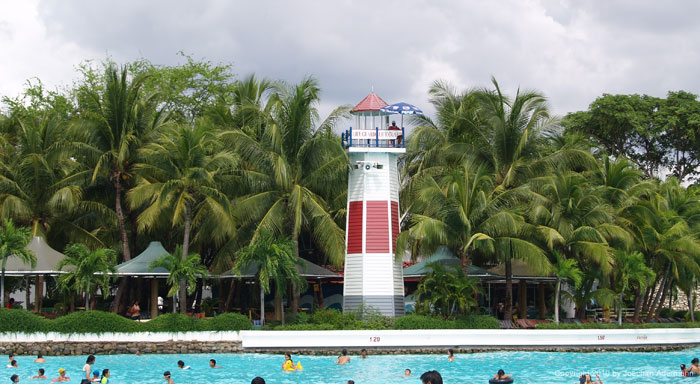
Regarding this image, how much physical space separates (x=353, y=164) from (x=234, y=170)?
18.3ft

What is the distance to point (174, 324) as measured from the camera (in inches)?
1265

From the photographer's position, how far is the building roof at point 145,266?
113 feet

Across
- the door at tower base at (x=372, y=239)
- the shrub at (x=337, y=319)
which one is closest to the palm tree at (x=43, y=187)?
the shrub at (x=337, y=319)

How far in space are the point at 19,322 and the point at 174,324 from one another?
232 inches

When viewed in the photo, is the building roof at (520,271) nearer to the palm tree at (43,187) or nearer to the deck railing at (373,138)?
the deck railing at (373,138)

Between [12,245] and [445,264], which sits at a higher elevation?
[12,245]

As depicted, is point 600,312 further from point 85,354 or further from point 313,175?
point 85,354

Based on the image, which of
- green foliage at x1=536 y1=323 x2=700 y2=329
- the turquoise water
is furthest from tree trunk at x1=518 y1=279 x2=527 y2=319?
the turquoise water

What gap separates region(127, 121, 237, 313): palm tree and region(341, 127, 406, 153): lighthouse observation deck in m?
5.53

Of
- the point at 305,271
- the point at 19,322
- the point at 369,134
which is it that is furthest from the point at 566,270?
the point at 19,322

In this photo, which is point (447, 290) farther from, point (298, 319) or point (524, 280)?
point (524, 280)

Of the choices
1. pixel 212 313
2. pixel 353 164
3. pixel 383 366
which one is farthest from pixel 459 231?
pixel 212 313

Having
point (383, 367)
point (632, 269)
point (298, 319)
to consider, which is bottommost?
point (383, 367)

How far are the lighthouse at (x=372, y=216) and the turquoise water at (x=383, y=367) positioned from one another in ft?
13.8
